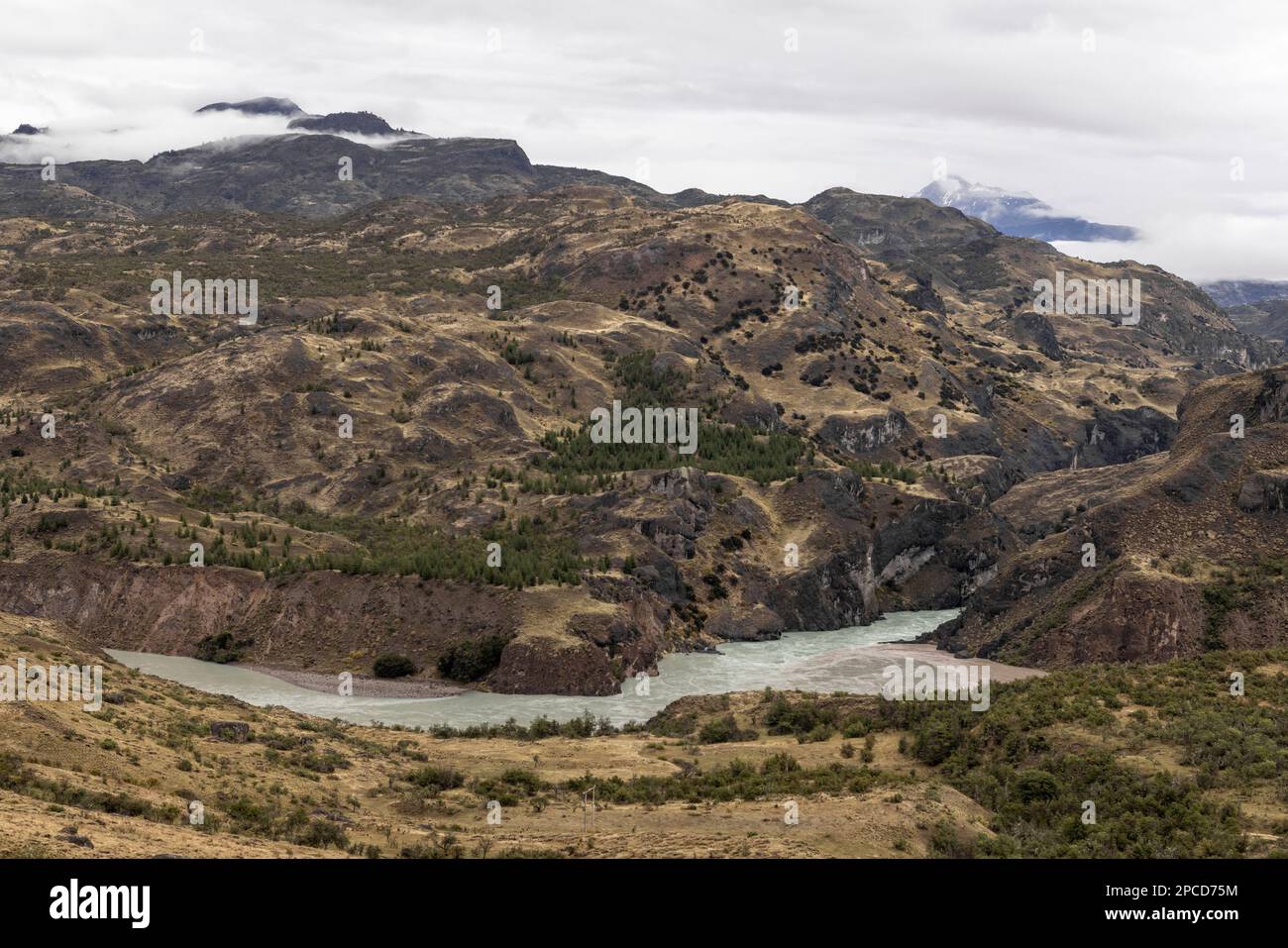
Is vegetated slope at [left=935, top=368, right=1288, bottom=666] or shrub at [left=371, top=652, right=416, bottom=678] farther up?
vegetated slope at [left=935, top=368, right=1288, bottom=666]

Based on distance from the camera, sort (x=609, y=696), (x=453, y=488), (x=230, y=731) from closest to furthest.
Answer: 1. (x=230, y=731)
2. (x=609, y=696)
3. (x=453, y=488)

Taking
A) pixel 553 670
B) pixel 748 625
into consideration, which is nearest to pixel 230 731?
pixel 553 670

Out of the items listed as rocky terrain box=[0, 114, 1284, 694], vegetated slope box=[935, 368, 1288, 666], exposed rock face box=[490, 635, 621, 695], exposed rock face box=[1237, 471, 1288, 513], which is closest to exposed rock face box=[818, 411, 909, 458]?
rocky terrain box=[0, 114, 1284, 694]

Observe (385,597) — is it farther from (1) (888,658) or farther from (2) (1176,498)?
(2) (1176,498)

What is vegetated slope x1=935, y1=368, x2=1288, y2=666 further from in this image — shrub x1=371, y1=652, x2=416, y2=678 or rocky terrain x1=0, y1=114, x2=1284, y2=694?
shrub x1=371, y1=652, x2=416, y2=678

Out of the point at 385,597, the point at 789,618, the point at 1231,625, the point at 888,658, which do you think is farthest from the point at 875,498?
the point at 385,597

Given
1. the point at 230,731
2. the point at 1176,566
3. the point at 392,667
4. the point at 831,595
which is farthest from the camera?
the point at 831,595

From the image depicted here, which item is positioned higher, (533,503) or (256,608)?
(533,503)

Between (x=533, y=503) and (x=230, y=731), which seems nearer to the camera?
(x=230, y=731)

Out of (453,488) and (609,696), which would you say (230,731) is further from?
(453,488)
